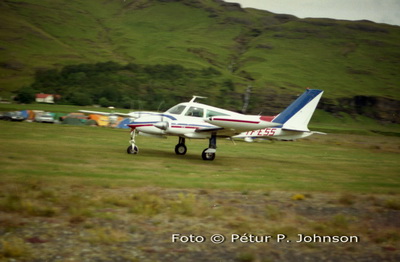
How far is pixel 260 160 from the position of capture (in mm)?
24703

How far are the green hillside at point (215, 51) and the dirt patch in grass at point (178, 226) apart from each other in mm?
88271

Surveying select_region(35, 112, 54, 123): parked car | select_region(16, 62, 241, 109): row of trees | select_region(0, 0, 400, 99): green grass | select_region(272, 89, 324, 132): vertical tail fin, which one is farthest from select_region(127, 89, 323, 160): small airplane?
select_region(0, 0, 400, 99): green grass

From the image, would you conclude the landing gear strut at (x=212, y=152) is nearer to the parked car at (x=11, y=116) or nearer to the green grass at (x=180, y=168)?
the green grass at (x=180, y=168)

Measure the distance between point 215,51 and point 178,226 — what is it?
15035cm

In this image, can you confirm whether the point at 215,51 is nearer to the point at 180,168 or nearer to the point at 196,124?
the point at 196,124

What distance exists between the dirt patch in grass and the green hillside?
88.3 meters

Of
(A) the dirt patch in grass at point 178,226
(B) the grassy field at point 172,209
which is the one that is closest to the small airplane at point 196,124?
(B) the grassy field at point 172,209

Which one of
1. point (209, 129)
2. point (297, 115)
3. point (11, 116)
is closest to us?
point (209, 129)

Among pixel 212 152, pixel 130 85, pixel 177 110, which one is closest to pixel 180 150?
pixel 212 152

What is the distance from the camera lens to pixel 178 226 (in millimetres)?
10852

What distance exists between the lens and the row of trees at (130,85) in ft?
282

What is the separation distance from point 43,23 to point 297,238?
17988cm

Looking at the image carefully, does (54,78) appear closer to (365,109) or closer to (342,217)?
(365,109)

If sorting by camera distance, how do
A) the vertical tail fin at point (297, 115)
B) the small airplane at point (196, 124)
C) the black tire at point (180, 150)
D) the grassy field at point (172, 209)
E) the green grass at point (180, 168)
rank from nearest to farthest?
the grassy field at point (172, 209) < the green grass at point (180, 168) < the small airplane at point (196, 124) < the black tire at point (180, 150) < the vertical tail fin at point (297, 115)
